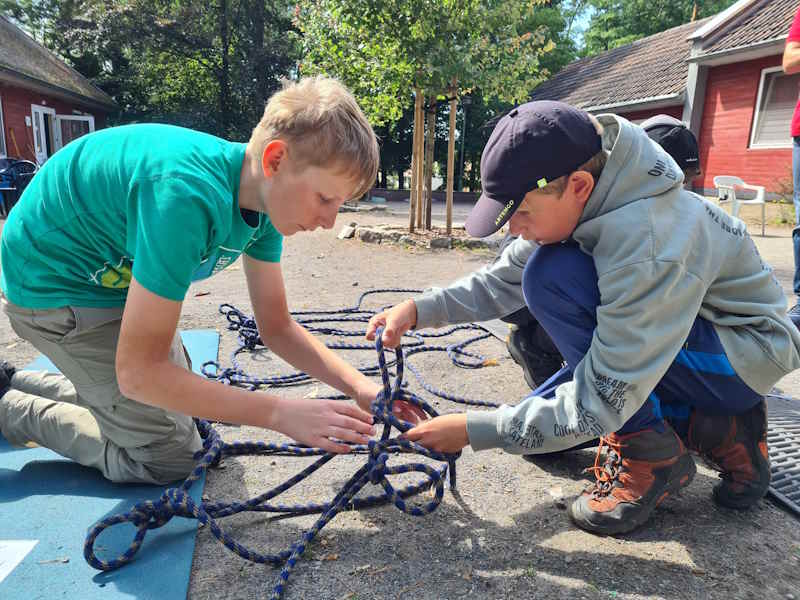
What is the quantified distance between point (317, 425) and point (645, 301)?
0.83m

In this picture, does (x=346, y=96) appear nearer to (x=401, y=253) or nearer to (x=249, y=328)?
(x=249, y=328)

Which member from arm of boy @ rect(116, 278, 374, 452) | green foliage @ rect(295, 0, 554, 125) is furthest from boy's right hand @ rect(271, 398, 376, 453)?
green foliage @ rect(295, 0, 554, 125)

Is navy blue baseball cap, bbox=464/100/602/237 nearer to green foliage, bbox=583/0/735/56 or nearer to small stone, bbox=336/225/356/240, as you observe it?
small stone, bbox=336/225/356/240

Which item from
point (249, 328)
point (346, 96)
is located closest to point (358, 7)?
point (249, 328)

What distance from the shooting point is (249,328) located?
128 inches

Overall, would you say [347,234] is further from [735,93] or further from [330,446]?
[735,93]

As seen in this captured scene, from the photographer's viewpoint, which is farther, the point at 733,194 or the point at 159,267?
the point at 733,194

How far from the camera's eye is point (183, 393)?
4.72ft

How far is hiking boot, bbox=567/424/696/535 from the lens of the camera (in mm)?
1598

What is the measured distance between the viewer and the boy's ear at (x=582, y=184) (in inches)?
58.9

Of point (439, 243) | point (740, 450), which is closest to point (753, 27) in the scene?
point (439, 243)

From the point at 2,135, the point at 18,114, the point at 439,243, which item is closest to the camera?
the point at 439,243

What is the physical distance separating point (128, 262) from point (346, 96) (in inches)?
31.5

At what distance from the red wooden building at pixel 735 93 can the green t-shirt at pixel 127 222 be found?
12.0 metres
